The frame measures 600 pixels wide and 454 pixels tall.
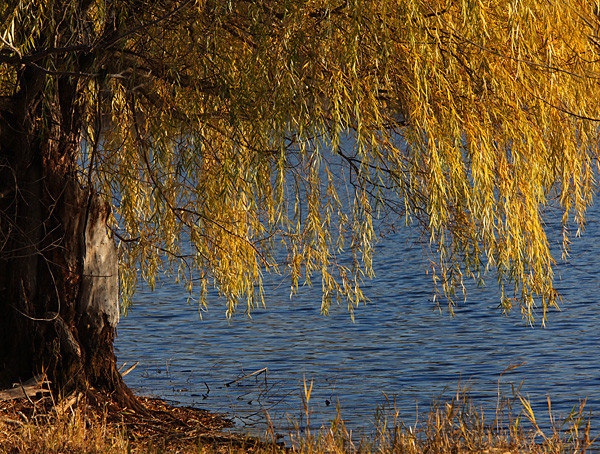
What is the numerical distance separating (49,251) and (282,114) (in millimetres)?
2045

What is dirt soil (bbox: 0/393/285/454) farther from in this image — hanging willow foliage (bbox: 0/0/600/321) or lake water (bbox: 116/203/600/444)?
hanging willow foliage (bbox: 0/0/600/321)

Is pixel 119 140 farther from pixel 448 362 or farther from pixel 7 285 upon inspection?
pixel 448 362

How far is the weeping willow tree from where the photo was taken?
5191 mm

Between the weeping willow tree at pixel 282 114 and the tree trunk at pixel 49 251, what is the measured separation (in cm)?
1

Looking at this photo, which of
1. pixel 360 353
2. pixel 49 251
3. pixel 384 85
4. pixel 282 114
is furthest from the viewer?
pixel 360 353

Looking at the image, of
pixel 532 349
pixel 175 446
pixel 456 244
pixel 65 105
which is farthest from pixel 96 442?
pixel 532 349

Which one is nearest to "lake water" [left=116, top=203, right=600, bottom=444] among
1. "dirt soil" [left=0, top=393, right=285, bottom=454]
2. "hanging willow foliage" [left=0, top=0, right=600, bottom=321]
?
"dirt soil" [left=0, top=393, right=285, bottom=454]

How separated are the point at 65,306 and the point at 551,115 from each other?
3679 mm

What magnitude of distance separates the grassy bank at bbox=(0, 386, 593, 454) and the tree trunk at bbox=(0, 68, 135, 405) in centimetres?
34

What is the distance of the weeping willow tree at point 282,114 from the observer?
5.19 m

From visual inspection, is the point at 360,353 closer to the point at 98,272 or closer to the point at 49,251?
the point at 98,272

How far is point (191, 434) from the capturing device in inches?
238

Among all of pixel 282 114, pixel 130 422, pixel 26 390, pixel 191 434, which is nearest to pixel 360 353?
pixel 191 434

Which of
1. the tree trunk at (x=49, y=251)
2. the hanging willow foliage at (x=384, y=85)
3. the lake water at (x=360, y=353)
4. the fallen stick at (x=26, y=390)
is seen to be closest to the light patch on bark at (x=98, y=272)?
the tree trunk at (x=49, y=251)
